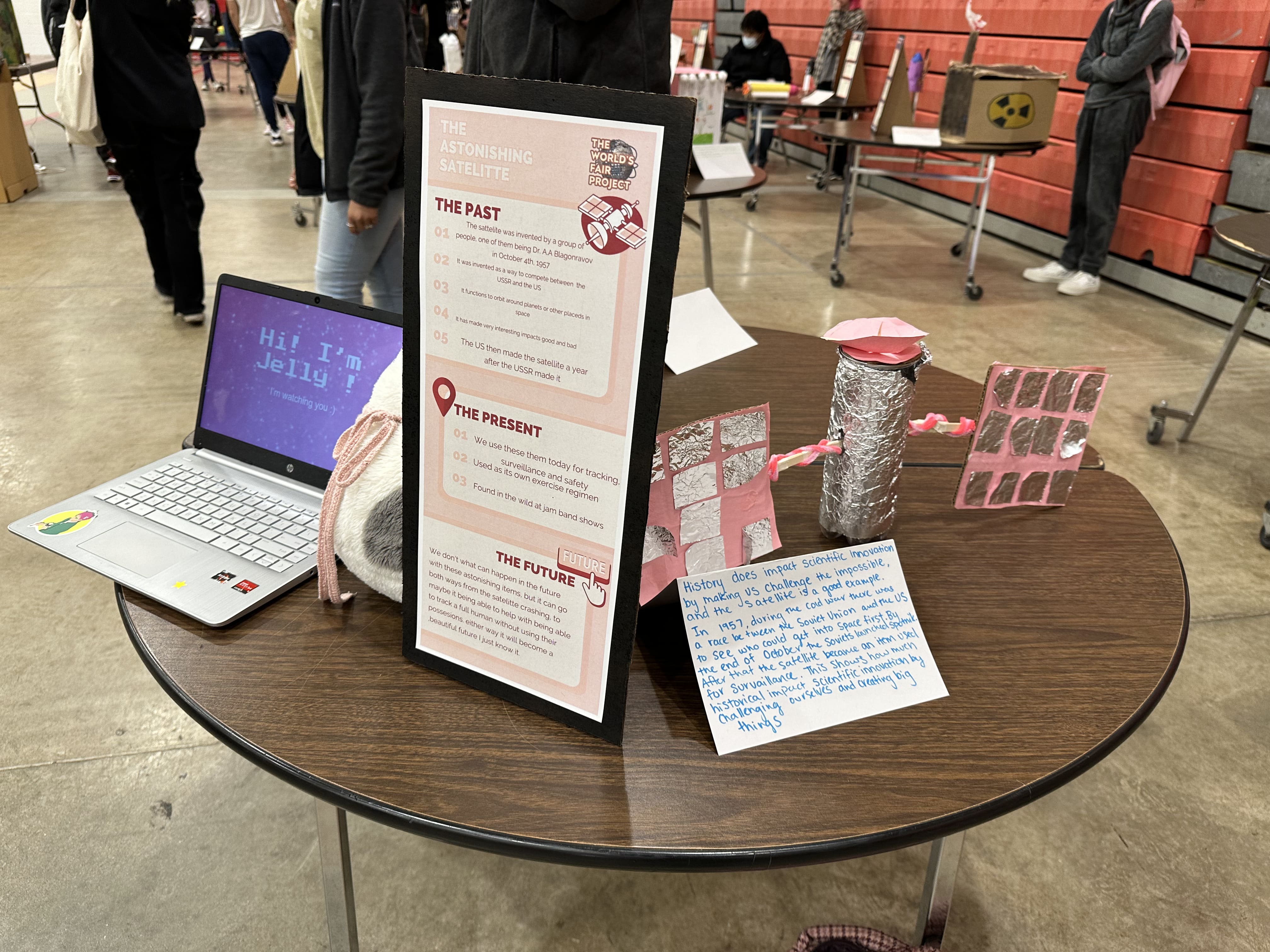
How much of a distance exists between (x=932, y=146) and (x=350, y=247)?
8.64ft

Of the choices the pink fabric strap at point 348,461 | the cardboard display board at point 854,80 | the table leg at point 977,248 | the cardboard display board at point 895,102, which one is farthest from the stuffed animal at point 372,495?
the cardboard display board at point 854,80

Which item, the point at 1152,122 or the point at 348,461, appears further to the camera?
the point at 1152,122

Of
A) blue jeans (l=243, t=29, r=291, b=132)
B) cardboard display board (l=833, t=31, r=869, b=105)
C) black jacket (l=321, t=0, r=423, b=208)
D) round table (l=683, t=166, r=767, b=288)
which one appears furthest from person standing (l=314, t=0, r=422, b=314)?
blue jeans (l=243, t=29, r=291, b=132)

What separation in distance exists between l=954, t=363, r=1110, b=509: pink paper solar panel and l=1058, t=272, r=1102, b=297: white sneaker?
12.2 feet

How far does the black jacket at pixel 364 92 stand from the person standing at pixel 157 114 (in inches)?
51.0

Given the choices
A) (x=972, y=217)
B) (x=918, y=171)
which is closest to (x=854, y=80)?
(x=918, y=171)

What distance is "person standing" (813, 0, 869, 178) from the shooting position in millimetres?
6188

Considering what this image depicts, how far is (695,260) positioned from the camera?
4.60m

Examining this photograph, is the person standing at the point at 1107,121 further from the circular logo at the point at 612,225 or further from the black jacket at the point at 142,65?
the circular logo at the point at 612,225

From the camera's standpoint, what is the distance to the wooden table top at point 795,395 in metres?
1.05

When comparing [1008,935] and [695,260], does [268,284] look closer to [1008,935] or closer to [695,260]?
[1008,935]

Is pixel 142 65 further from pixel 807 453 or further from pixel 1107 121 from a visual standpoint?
pixel 1107 121

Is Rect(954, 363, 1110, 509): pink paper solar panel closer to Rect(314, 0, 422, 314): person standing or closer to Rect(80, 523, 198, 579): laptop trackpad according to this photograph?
Rect(80, 523, 198, 579): laptop trackpad

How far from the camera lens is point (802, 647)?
67 cm
